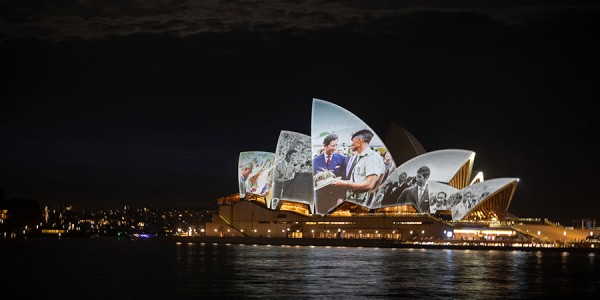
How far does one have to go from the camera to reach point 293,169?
327 ft

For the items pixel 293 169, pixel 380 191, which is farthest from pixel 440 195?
pixel 293 169

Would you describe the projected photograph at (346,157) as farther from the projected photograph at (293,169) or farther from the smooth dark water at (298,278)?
the smooth dark water at (298,278)

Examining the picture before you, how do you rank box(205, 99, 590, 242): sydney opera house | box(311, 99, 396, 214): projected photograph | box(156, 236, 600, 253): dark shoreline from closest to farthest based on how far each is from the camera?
box(156, 236, 600, 253): dark shoreline
box(311, 99, 396, 214): projected photograph
box(205, 99, 590, 242): sydney opera house

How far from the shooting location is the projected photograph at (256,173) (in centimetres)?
10731

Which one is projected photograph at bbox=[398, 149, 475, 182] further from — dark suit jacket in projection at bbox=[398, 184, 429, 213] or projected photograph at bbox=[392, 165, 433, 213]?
dark suit jacket in projection at bbox=[398, 184, 429, 213]

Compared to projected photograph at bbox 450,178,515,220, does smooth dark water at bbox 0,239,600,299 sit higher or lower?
lower

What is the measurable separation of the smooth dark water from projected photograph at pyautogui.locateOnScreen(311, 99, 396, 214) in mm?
25069

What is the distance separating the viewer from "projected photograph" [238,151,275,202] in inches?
4225

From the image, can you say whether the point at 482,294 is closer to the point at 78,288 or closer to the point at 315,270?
the point at 315,270

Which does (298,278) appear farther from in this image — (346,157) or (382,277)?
(346,157)

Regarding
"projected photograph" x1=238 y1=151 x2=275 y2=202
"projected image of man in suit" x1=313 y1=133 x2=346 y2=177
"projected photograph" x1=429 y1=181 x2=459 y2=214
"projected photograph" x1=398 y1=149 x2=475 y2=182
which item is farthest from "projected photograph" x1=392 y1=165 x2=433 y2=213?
"projected photograph" x1=238 y1=151 x2=275 y2=202

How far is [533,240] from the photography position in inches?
3755

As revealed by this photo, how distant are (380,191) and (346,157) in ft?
17.4

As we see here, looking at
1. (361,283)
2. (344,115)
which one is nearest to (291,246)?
(344,115)
